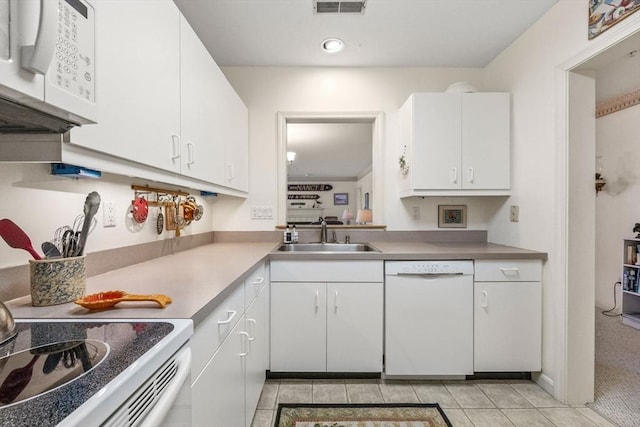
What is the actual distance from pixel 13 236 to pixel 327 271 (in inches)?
57.8

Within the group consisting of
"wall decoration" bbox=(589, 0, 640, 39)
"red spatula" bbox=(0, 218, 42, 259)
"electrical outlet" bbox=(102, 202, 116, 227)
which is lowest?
"red spatula" bbox=(0, 218, 42, 259)

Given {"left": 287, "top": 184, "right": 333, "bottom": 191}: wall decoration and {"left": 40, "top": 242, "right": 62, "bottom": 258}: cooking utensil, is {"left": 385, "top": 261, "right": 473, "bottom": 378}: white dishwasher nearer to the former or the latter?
{"left": 40, "top": 242, "right": 62, "bottom": 258}: cooking utensil

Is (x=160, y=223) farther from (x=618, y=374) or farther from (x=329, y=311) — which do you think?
(x=618, y=374)

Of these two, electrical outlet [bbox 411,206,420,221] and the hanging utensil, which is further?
electrical outlet [bbox 411,206,420,221]

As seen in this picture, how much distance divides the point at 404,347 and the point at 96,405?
1.83 m

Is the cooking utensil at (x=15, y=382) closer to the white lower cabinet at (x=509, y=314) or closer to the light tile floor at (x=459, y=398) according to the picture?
the light tile floor at (x=459, y=398)

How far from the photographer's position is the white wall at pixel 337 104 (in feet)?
8.36

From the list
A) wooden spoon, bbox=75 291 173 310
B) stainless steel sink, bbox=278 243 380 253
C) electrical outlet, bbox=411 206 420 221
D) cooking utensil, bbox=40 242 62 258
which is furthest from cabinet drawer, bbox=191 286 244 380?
electrical outlet, bbox=411 206 420 221

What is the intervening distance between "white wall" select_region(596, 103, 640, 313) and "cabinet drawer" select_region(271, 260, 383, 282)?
10.7 ft

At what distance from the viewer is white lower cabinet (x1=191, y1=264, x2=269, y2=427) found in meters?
0.90

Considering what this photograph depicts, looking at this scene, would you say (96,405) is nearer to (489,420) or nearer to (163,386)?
(163,386)

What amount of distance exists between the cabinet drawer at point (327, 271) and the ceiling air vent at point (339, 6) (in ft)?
5.08

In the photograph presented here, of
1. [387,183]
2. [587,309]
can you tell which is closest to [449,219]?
[387,183]

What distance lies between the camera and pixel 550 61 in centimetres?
185
